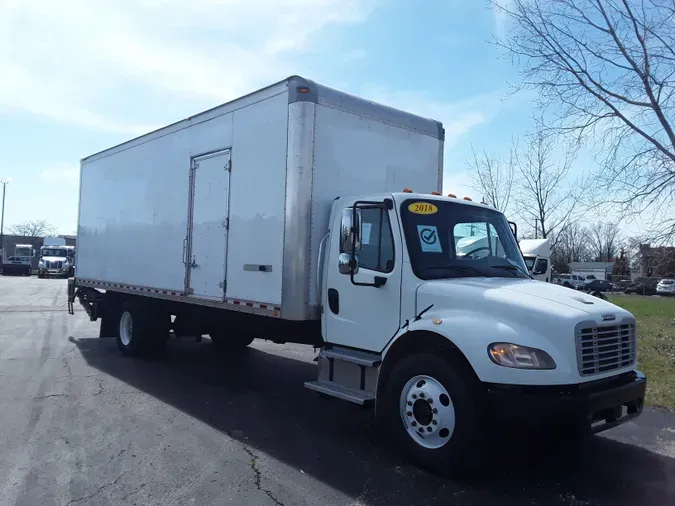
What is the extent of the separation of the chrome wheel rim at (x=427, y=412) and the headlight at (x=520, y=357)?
562mm

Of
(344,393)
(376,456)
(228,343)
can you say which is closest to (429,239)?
(344,393)

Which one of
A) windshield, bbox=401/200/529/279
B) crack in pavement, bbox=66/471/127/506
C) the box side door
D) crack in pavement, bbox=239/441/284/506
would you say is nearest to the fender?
windshield, bbox=401/200/529/279

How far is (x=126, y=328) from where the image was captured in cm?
1014

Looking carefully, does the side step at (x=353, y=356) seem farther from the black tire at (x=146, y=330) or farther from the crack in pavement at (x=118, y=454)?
the black tire at (x=146, y=330)

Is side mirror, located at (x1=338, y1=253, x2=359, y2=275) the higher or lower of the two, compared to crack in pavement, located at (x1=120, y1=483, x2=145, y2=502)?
higher

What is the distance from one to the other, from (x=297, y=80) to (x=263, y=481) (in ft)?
13.5

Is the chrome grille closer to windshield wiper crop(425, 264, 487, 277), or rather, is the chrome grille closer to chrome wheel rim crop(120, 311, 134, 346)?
windshield wiper crop(425, 264, 487, 277)

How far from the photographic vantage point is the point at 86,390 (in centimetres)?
739

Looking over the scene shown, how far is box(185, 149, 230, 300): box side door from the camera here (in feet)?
23.6

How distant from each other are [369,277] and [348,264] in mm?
245

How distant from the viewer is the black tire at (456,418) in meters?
4.24

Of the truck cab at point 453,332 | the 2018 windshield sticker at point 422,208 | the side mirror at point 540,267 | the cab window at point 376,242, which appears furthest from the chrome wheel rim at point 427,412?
the side mirror at point 540,267

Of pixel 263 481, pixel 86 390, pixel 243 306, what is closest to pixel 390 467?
pixel 263 481

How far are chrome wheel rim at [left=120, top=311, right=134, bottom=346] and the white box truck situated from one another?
54 centimetres
